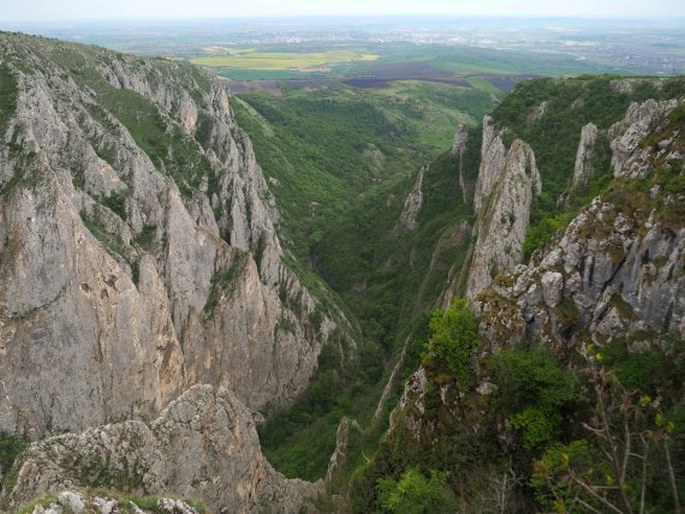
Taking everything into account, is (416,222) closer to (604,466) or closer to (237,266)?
(237,266)

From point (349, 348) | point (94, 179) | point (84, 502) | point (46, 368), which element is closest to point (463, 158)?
point (349, 348)

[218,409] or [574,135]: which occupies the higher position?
[574,135]

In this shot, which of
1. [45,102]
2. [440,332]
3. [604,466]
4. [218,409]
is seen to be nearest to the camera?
[604,466]

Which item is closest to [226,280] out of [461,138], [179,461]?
[179,461]

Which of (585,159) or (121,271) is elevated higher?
(585,159)

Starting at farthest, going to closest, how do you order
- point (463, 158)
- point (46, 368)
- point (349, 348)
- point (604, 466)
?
point (463, 158) < point (349, 348) < point (46, 368) < point (604, 466)

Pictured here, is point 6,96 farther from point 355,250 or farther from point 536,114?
point 536,114

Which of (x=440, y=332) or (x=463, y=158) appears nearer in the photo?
(x=440, y=332)
